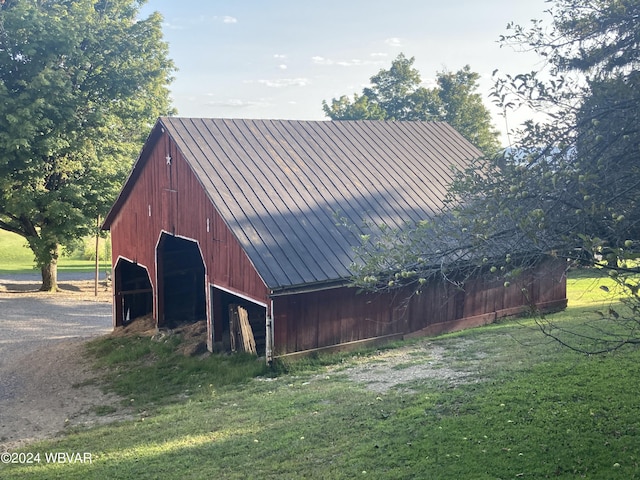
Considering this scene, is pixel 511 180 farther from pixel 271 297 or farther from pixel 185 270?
pixel 185 270

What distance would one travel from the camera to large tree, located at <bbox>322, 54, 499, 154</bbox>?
37406 millimetres

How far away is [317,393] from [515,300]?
28.9 feet

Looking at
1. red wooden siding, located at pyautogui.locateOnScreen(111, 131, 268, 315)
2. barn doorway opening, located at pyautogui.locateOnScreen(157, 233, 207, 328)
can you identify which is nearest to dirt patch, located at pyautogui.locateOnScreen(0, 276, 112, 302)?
red wooden siding, located at pyautogui.locateOnScreen(111, 131, 268, 315)

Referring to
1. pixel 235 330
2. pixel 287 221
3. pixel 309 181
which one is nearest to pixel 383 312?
pixel 287 221

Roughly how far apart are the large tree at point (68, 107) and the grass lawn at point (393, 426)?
1737 centimetres

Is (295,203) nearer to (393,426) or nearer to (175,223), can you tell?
(175,223)

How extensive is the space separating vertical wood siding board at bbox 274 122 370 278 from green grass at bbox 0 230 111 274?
2857 centimetres

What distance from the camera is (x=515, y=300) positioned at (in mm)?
17203

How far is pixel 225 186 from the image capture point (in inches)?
592

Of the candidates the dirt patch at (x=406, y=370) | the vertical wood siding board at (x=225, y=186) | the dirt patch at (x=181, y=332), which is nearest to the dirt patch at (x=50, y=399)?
the dirt patch at (x=181, y=332)

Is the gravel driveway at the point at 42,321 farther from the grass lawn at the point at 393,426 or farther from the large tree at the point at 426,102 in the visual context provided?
the large tree at the point at 426,102

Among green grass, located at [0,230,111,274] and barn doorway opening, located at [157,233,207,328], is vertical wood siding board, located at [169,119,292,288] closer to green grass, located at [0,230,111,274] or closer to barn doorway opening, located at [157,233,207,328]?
barn doorway opening, located at [157,233,207,328]

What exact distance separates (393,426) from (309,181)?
9.24m

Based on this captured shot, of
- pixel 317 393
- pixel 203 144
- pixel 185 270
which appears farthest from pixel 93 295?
pixel 317 393
